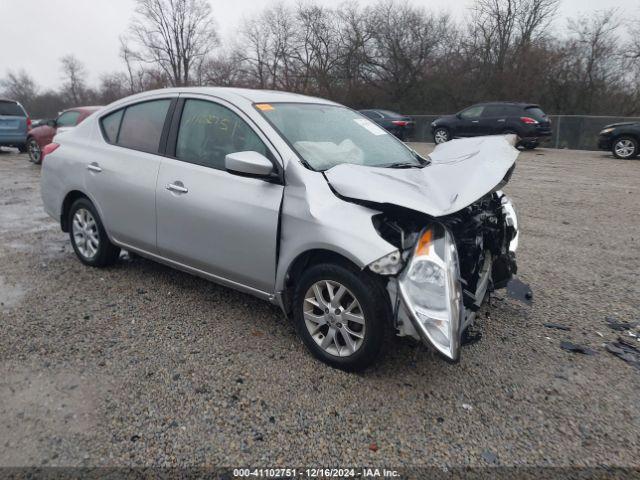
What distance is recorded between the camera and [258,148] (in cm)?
321

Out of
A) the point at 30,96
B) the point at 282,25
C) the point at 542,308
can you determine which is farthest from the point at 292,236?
the point at 30,96

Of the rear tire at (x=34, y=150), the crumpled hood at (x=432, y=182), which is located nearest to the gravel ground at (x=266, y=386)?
the crumpled hood at (x=432, y=182)

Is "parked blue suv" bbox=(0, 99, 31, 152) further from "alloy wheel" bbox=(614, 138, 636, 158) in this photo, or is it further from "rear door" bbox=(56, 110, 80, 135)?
"alloy wheel" bbox=(614, 138, 636, 158)

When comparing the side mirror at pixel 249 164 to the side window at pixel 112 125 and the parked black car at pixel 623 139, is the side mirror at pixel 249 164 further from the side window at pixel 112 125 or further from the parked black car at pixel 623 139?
the parked black car at pixel 623 139

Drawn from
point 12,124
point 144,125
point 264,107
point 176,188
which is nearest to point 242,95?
point 264,107

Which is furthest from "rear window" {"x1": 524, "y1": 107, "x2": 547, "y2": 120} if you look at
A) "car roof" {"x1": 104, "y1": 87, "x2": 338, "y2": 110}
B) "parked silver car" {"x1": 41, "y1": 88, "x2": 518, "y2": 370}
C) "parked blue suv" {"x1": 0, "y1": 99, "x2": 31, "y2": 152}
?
"parked blue suv" {"x1": 0, "y1": 99, "x2": 31, "y2": 152}

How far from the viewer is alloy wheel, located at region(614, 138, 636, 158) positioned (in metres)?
15.1

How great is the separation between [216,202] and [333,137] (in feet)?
3.30

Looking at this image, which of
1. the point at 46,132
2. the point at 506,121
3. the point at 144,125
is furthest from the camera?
the point at 506,121

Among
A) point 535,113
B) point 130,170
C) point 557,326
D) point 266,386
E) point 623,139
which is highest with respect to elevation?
point 535,113

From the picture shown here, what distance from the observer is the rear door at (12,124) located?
47.7 ft

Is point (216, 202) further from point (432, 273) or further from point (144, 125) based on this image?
point (432, 273)

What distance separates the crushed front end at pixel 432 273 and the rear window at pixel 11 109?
1599 centimetres

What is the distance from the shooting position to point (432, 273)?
2525 millimetres
